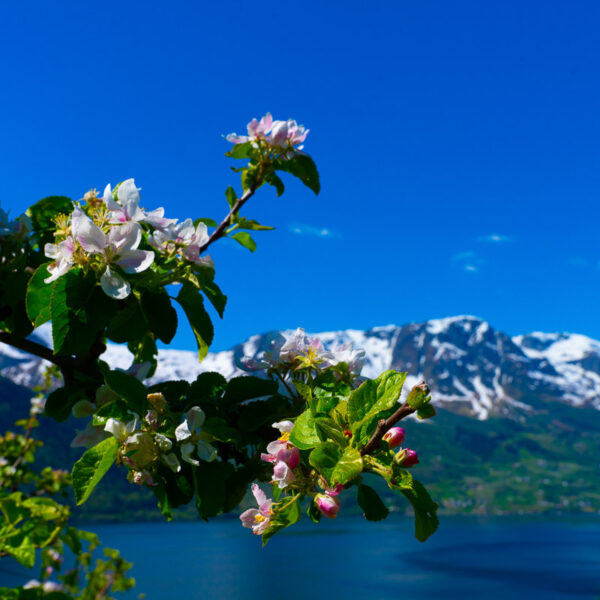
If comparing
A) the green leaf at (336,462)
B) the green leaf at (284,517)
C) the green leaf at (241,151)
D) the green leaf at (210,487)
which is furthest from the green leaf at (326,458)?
the green leaf at (241,151)

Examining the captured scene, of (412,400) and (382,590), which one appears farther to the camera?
(382,590)

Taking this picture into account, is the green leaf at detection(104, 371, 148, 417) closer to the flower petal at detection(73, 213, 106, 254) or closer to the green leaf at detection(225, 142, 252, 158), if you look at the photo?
the flower petal at detection(73, 213, 106, 254)

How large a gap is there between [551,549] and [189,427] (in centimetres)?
18488

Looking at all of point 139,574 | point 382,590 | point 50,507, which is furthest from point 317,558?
point 50,507

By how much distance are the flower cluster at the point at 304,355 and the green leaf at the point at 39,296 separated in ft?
2.52

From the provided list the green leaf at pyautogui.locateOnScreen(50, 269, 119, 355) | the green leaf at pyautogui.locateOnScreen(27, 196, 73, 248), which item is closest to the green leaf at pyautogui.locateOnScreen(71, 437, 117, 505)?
the green leaf at pyautogui.locateOnScreen(50, 269, 119, 355)

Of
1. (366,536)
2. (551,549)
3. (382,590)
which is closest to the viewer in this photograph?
(382,590)

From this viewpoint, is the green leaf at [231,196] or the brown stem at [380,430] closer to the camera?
the brown stem at [380,430]

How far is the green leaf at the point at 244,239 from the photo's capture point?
110 inches

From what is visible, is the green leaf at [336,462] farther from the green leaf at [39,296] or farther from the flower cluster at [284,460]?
the green leaf at [39,296]

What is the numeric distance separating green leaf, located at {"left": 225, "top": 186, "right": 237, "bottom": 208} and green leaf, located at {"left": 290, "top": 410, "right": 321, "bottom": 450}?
135 cm

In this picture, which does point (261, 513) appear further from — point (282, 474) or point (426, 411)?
point (426, 411)

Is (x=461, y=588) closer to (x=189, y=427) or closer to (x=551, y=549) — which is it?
(x=551, y=549)

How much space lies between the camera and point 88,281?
1913 mm
